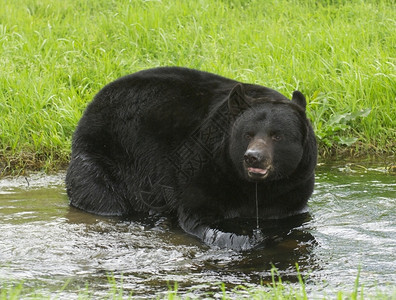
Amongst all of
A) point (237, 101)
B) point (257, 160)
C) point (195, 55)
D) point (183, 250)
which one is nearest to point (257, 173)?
point (257, 160)

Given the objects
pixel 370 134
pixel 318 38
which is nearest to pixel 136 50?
pixel 318 38

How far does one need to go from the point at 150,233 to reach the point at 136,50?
431 cm

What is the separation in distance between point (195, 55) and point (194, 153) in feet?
12.1

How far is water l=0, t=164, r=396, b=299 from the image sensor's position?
4.41 m

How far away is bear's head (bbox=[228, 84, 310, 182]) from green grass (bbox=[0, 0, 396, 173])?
7.94 ft

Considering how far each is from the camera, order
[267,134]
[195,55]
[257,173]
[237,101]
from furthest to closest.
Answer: [195,55] < [237,101] < [267,134] < [257,173]

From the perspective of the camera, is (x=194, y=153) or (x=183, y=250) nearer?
(x=183, y=250)

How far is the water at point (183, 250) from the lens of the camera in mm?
4410

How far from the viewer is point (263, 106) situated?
17.8 feet

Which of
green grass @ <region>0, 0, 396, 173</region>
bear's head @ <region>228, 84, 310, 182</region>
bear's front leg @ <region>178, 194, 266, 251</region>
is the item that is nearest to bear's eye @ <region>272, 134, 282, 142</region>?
bear's head @ <region>228, 84, 310, 182</region>

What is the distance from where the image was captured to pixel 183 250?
17.2 feet

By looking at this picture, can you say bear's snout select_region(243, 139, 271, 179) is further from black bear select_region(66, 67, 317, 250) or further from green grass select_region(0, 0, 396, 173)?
green grass select_region(0, 0, 396, 173)

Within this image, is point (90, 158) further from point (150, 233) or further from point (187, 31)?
point (187, 31)

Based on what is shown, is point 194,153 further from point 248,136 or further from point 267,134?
point 267,134
